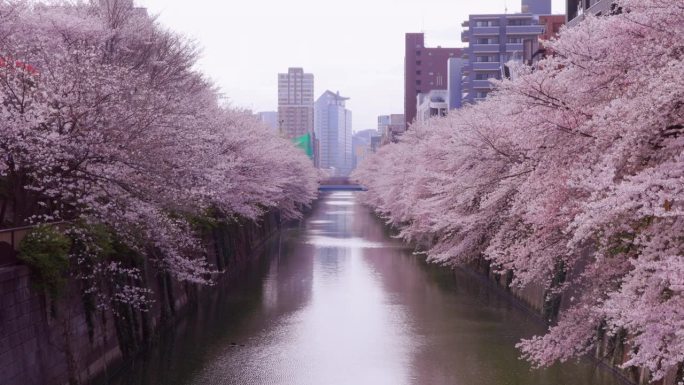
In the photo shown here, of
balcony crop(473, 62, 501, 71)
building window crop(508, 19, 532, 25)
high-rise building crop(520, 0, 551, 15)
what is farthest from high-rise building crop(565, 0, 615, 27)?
high-rise building crop(520, 0, 551, 15)

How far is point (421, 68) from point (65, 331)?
138784 millimetres

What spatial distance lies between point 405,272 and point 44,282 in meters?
26.4

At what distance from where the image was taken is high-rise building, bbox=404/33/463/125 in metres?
149

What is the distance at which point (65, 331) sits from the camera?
16.6m

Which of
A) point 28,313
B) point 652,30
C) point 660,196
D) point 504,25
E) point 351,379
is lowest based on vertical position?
point 351,379

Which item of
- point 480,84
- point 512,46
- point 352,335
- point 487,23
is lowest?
point 352,335

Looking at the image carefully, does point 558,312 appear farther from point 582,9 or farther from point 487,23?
point 487,23

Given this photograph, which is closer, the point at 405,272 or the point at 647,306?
the point at 647,306

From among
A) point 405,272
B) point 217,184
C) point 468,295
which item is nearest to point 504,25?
point 405,272

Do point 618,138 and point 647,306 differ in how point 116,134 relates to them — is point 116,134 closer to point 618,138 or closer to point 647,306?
point 618,138

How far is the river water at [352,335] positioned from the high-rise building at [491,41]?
5233 centimetres

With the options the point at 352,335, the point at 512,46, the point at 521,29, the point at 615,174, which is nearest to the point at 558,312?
the point at 352,335

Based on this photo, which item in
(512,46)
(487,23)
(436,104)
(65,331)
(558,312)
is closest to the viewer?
(65,331)

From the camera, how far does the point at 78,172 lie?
651 inches
